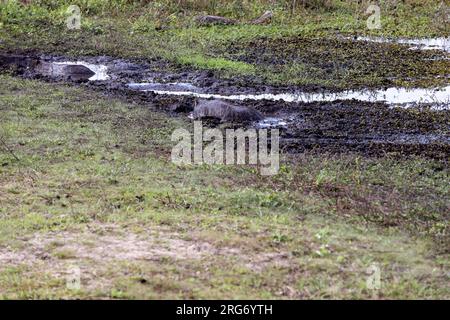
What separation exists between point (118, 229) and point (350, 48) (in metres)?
14.2

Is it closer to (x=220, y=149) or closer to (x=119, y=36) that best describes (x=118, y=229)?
(x=220, y=149)

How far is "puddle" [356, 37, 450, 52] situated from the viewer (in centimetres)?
2258

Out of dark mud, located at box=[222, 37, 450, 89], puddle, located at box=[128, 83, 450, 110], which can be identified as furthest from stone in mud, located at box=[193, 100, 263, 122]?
dark mud, located at box=[222, 37, 450, 89]

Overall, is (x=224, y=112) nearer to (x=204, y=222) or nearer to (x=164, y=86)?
(x=164, y=86)

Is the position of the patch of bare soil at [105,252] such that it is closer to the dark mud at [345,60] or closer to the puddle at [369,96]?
the puddle at [369,96]

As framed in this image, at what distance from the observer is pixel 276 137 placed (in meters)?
13.6

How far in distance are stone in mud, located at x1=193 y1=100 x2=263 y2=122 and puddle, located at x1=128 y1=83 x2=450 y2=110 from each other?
5.90ft

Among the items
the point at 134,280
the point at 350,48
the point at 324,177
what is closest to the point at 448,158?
the point at 324,177

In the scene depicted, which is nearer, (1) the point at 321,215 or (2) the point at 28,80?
(1) the point at 321,215

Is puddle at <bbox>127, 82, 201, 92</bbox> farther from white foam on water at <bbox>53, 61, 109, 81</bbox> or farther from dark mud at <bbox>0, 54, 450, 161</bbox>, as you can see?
white foam on water at <bbox>53, 61, 109, 81</bbox>

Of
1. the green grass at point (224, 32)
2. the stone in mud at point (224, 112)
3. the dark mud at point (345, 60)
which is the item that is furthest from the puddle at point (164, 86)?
the stone in mud at point (224, 112)

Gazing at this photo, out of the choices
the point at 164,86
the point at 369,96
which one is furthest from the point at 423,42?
the point at 164,86

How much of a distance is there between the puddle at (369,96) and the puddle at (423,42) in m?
5.18

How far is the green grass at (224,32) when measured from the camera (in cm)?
1916
